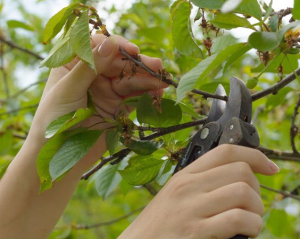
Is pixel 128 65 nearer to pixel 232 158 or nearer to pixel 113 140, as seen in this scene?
pixel 113 140

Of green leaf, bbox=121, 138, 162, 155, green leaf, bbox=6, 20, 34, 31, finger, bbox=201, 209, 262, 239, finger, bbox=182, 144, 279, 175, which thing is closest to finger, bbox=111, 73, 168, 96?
green leaf, bbox=121, 138, 162, 155

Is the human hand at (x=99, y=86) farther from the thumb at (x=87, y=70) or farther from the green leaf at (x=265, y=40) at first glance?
the green leaf at (x=265, y=40)

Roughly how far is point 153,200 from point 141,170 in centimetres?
14

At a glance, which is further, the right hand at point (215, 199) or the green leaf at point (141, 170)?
the green leaf at point (141, 170)

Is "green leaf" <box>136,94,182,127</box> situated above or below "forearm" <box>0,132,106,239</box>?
above

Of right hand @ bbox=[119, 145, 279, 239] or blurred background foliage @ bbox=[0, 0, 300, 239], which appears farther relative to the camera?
blurred background foliage @ bbox=[0, 0, 300, 239]

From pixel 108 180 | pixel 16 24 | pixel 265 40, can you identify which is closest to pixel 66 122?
pixel 265 40

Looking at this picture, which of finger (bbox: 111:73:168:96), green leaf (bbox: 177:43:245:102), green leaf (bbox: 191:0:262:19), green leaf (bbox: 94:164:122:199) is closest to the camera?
green leaf (bbox: 177:43:245:102)

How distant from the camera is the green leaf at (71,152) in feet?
3.14

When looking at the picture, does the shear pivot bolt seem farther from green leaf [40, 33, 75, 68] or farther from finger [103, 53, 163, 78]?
green leaf [40, 33, 75, 68]

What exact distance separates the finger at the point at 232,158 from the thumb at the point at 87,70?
0.28 m

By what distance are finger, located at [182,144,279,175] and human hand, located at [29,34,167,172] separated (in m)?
0.20

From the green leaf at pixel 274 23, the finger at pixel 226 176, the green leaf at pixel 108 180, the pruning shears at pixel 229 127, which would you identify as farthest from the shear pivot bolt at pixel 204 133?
the green leaf at pixel 108 180

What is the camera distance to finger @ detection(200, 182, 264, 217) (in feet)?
2.73
